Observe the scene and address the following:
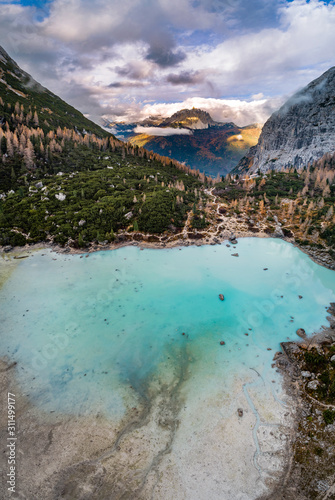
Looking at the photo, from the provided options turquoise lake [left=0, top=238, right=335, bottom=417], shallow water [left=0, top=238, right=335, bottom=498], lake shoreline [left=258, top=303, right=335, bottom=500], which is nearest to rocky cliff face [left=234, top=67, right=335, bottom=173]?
shallow water [left=0, top=238, right=335, bottom=498]

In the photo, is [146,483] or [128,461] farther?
[128,461]

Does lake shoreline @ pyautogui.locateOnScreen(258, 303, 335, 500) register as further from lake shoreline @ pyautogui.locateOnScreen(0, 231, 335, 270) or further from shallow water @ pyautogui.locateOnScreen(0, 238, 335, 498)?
lake shoreline @ pyautogui.locateOnScreen(0, 231, 335, 270)

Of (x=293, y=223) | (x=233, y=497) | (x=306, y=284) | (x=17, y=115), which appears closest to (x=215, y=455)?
(x=233, y=497)

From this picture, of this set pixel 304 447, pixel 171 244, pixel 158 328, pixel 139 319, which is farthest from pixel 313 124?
pixel 304 447

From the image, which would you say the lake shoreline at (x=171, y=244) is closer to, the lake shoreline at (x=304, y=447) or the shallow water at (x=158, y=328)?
the shallow water at (x=158, y=328)

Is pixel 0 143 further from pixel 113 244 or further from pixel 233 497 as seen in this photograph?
Result: pixel 233 497

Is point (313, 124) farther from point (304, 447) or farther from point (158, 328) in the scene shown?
point (304, 447)
